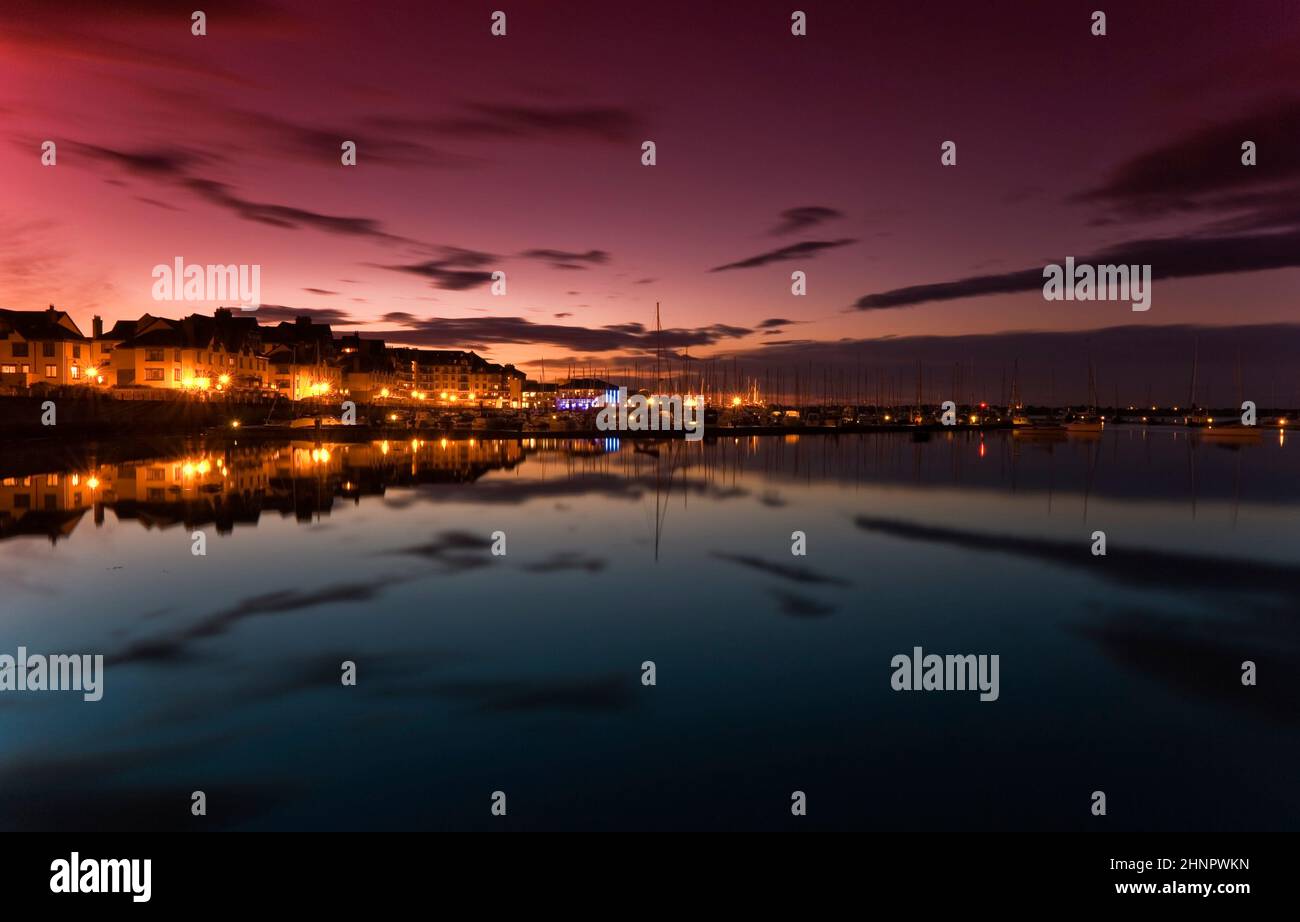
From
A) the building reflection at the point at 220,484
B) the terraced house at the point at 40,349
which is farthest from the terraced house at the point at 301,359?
the building reflection at the point at 220,484

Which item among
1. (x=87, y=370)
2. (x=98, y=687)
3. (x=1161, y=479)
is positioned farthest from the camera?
(x=87, y=370)

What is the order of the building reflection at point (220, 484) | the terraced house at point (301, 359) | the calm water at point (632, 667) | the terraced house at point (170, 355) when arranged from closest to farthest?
the calm water at point (632, 667) → the building reflection at point (220, 484) → the terraced house at point (170, 355) → the terraced house at point (301, 359)

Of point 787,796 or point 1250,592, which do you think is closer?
point 787,796

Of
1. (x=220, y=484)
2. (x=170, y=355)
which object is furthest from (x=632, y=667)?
(x=170, y=355)

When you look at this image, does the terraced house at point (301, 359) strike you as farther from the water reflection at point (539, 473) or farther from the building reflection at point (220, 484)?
the building reflection at point (220, 484)

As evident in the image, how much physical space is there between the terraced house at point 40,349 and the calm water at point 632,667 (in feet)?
265

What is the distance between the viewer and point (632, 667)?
13.8 metres

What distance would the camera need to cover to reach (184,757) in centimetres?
1012

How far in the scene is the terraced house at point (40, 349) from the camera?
304ft

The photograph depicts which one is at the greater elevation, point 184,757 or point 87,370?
point 87,370
